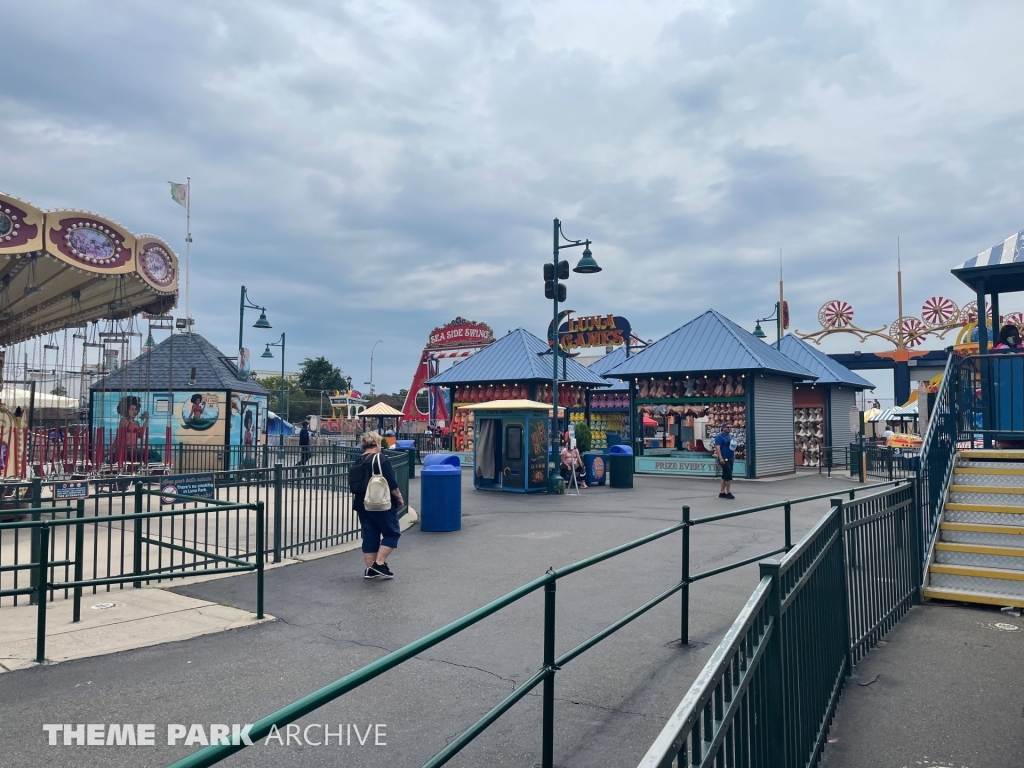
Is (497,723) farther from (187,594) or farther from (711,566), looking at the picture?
(711,566)

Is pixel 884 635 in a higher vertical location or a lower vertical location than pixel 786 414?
lower

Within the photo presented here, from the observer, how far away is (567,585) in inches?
326

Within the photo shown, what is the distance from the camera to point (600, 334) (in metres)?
33.1

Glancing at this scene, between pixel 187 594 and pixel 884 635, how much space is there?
7144 millimetres

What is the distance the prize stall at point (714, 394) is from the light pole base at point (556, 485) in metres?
8.46

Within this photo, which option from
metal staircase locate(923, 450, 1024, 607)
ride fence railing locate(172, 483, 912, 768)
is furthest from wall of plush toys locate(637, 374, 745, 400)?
ride fence railing locate(172, 483, 912, 768)

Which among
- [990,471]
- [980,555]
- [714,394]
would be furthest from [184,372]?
[980,555]

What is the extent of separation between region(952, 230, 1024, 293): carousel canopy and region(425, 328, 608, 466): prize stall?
19940mm

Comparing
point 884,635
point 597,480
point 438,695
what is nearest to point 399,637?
point 438,695

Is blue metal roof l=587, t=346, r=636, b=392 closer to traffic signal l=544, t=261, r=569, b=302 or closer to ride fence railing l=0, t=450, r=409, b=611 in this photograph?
traffic signal l=544, t=261, r=569, b=302

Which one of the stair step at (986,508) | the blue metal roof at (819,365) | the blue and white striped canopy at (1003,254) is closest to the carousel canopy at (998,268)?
the blue and white striped canopy at (1003,254)

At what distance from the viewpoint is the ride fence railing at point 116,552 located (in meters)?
5.93

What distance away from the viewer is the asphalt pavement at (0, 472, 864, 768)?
4324 mm

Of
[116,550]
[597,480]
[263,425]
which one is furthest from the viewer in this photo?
[263,425]
